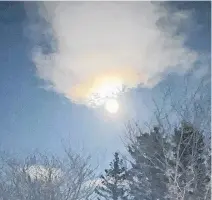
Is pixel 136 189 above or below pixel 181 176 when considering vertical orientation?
above

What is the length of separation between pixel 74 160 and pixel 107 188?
736cm

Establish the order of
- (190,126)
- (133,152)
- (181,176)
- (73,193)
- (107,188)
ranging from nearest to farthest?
(190,126), (181,176), (133,152), (73,193), (107,188)

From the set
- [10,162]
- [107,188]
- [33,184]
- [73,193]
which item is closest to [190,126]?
[73,193]

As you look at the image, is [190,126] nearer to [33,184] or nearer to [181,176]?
[181,176]

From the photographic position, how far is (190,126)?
1076 centimetres

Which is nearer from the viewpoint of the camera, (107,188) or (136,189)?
(136,189)

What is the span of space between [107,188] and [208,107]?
14904 millimetres

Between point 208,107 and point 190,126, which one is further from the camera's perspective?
point 190,126

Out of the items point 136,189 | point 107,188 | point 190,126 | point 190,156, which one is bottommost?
point 190,156

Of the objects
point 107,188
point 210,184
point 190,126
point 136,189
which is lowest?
point 210,184

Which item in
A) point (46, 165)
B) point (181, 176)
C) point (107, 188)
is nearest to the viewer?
point (181, 176)

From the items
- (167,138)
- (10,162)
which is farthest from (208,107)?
(10,162)

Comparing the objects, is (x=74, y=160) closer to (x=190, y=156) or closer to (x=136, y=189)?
(x=136, y=189)

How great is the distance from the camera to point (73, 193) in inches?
627
